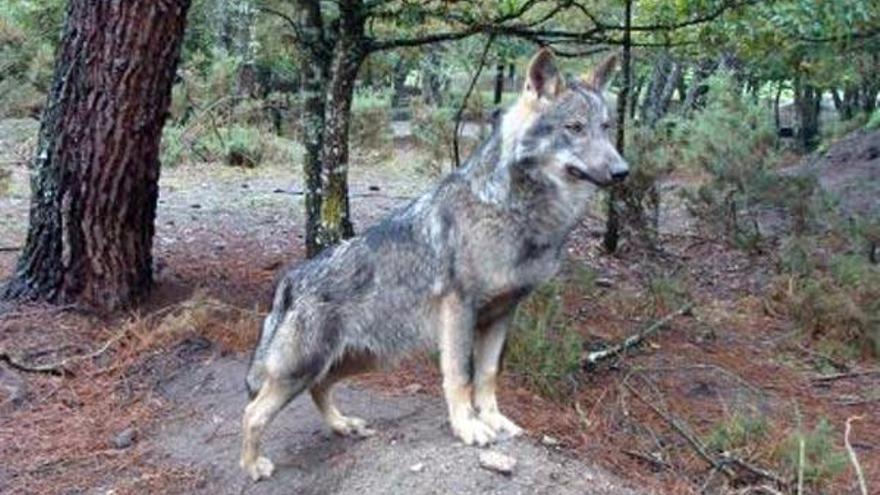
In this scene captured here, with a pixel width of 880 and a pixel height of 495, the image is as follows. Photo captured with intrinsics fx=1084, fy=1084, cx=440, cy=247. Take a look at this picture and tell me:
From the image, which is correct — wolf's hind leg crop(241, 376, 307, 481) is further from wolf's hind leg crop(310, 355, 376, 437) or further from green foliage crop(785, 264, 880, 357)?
green foliage crop(785, 264, 880, 357)

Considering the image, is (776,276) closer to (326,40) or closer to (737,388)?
(737,388)

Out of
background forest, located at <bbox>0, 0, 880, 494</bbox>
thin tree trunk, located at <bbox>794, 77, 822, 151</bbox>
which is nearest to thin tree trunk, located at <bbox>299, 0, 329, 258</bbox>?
background forest, located at <bbox>0, 0, 880, 494</bbox>

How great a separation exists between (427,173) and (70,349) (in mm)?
9013

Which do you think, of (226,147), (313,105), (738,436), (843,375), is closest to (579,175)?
(738,436)

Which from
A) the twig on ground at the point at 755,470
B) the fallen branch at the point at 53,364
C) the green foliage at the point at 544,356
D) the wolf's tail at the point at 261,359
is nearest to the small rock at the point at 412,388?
the green foliage at the point at 544,356

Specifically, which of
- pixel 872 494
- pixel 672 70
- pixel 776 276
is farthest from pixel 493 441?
pixel 672 70

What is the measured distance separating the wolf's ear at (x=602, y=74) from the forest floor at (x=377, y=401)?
1.68 m

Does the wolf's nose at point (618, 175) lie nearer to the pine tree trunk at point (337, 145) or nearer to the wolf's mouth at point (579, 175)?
the wolf's mouth at point (579, 175)

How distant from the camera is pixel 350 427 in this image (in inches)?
213

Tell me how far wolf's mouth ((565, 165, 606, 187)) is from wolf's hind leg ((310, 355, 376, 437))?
1.35 metres

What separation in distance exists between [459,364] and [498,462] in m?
0.46

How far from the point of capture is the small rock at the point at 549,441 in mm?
5176

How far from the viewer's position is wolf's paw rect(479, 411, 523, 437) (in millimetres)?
5035

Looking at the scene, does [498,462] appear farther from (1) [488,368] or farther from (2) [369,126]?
(2) [369,126]
